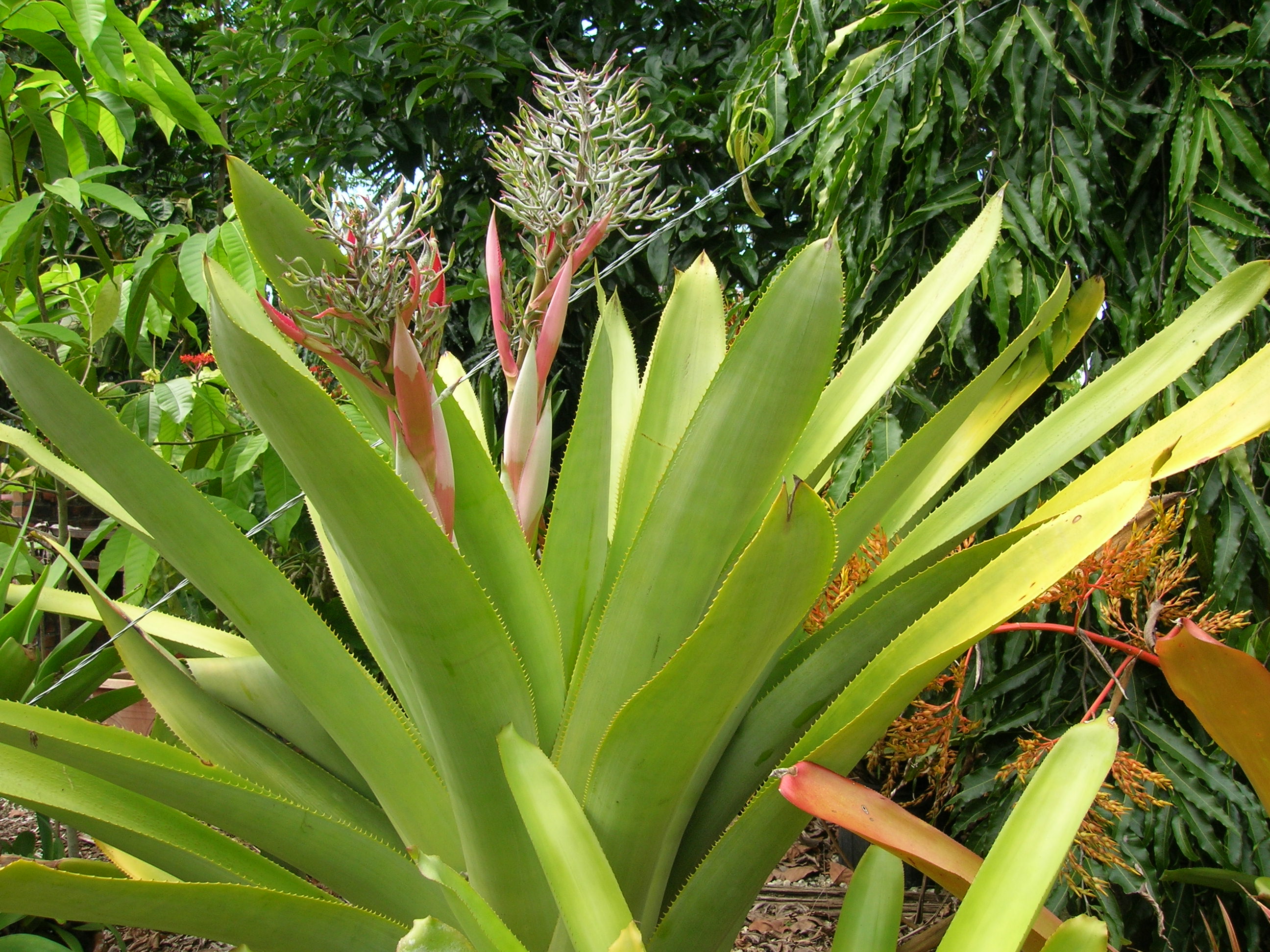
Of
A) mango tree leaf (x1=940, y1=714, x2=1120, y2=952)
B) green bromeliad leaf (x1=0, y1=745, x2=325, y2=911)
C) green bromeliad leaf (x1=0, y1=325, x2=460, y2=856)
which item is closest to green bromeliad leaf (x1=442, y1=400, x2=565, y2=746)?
green bromeliad leaf (x1=0, y1=325, x2=460, y2=856)

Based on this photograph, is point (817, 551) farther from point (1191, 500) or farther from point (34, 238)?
point (34, 238)

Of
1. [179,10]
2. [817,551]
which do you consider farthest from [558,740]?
[179,10]

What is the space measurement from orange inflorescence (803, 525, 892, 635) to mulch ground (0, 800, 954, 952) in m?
0.54

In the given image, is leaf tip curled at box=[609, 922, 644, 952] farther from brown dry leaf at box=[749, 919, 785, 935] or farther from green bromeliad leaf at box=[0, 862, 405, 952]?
brown dry leaf at box=[749, 919, 785, 935]

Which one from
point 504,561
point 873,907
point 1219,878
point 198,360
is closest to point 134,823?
point 504,561

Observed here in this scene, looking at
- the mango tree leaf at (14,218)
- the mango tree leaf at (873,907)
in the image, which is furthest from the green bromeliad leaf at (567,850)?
the mango tree leaf at (14,218)

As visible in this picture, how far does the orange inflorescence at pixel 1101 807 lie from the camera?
2.60 ft

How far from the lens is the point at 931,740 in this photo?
3.25 ft

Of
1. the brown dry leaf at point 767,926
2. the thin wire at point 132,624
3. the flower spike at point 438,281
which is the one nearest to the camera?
the flower spike at point 438,281

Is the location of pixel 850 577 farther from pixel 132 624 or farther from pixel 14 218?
pixel 14 218

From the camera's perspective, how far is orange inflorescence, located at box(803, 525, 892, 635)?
0.90m

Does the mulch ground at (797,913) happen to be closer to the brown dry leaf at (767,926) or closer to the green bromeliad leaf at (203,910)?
the brown dry leaf at (767,926)

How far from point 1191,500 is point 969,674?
0.40m

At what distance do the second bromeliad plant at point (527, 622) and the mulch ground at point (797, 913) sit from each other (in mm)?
780
